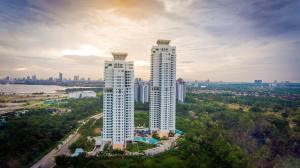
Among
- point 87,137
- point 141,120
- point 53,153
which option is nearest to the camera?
point 53,153

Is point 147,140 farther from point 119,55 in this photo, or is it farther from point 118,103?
point 119,55

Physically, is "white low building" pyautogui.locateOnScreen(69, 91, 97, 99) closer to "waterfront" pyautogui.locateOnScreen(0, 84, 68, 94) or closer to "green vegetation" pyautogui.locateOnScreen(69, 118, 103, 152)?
"waterfront" pyautogui.locateOnScreen(0, 84, 68, 94)

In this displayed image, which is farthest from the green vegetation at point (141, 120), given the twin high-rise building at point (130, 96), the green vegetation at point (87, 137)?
the green vegetation at point (87, 137)

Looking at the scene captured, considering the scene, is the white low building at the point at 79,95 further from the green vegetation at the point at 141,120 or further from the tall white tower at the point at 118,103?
the tall white tower at the point at 118,103

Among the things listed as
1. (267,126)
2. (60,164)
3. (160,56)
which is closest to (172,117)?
(160,56)

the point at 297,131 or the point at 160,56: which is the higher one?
the point at 160,56

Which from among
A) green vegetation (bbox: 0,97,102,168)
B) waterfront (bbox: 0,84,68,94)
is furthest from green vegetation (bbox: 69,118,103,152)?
waterfront (bbox: 0,84,68,94)

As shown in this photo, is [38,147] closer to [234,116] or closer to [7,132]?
[7,132]

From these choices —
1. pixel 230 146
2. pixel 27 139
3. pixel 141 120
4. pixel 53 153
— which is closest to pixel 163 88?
pixel 141 120
